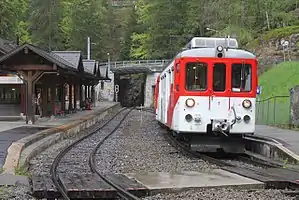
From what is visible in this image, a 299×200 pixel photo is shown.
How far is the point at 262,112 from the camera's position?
2750 cm

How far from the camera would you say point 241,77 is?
14.6m

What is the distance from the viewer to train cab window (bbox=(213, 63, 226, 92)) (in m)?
14.4

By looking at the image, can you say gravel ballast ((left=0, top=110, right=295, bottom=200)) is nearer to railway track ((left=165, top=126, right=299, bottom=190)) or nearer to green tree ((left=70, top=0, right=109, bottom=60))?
railway track ((left=165, top=126, right=299, bottom=190))

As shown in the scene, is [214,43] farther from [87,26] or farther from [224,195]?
[87,26]

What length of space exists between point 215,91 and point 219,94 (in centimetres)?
14

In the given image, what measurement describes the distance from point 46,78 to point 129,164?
18474 millimetres

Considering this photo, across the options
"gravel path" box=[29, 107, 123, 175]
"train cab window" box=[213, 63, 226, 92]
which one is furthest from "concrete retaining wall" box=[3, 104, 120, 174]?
"train cab window" box=[213, 63, 226, 92]

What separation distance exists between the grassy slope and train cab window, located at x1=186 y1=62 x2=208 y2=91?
32.8ft

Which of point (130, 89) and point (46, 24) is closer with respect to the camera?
point (46, 24)

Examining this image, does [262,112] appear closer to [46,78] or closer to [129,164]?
[46,78]

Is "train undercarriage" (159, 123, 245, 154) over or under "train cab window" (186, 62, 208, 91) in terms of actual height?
under

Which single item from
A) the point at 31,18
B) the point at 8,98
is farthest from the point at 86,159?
the point at 31,18

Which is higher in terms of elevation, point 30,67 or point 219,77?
point 30,67

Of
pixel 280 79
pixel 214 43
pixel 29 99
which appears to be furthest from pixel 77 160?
pixel 280 79
